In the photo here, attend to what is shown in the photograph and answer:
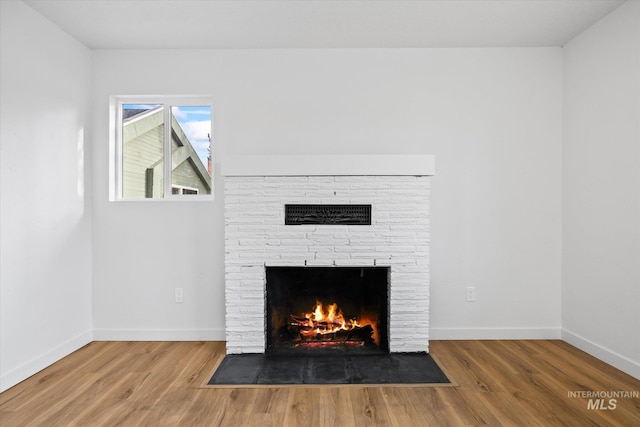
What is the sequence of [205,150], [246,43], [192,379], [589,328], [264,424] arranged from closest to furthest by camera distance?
[264,424] < [192,379] < [589,328] < [246,43] < [205,150]

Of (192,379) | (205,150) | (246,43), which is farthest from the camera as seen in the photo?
(205,150)

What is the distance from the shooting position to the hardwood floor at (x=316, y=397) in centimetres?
208

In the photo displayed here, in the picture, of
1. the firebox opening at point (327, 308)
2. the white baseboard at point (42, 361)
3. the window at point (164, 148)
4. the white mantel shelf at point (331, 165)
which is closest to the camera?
the white baseboard at point (42, 361)

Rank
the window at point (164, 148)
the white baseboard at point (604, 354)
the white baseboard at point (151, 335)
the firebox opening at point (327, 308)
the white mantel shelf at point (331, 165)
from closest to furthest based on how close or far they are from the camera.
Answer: the white baseboard at point (604, 354) → the white mantel shelf at point (331, 165) → the firebox opening at point (327, 308) → the white baseboard at point (151, 335) → the window at point (164, 148)

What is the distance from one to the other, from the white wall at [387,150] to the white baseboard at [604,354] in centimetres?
18

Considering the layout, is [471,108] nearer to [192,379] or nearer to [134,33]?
[134,33]

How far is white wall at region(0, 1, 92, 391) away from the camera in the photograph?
2514 mm

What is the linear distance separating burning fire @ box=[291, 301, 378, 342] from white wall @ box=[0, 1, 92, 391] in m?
1.81

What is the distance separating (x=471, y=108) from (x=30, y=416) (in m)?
3.77

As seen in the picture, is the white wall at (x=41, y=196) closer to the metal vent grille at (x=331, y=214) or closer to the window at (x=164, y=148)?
the window at (x=164, y=148)

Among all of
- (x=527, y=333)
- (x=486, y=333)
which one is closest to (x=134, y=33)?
(x=486, y=333)

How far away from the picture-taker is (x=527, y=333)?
3.38 m

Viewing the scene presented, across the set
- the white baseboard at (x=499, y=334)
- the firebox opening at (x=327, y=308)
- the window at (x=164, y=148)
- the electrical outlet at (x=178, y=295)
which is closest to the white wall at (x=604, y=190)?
the white baseboard at (x=499, y=334)

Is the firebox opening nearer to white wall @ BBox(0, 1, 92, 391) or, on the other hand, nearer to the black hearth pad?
the black hearth pad
